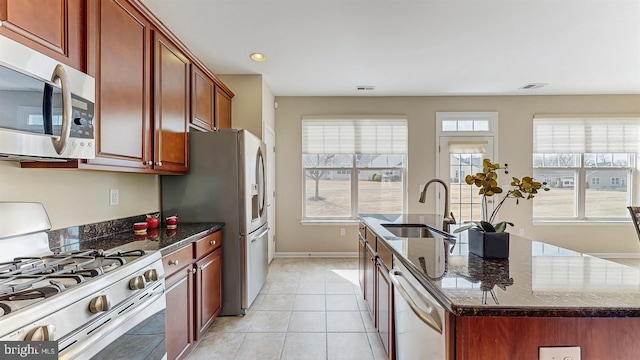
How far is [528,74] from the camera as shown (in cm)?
371

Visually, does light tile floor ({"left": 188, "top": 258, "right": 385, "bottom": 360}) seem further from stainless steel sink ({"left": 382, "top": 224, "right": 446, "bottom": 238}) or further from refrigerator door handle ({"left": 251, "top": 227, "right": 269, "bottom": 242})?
stainless steel sink ({"left": 382, "top": 224, "right": 446, "bottom": 238})

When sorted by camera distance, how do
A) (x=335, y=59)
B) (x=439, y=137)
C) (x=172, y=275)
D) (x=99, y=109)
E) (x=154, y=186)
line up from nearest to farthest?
(x=99, y=109) → (x=172, y=275) → (x=154, y=186) → (x=335, y=59) → (x=439, y=137)

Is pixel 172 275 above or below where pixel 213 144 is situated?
below

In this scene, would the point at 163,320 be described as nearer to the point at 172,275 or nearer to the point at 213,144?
the point at 172,275

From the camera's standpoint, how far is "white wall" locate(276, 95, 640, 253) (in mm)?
4594

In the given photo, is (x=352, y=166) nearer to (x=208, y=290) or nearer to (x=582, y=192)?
(x=208, y=290)

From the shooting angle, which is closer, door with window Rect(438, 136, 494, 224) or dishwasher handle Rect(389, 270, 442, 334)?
dishwasher handle Rect(389, 270, 442, 334)

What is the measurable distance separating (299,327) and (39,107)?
2.23 m

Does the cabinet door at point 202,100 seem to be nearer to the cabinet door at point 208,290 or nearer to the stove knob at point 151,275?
the cabinet door at point 208,290

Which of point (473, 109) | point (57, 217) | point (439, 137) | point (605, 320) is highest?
point (473, 109)

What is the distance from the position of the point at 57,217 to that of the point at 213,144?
1220 mm

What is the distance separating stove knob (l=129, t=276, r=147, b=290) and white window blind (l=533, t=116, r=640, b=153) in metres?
5.45

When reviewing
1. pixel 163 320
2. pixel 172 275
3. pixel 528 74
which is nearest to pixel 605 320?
pixel 163 320

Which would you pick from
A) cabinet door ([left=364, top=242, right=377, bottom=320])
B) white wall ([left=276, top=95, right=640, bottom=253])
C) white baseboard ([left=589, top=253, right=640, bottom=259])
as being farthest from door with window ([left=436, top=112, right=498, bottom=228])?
cabinet door ([left=364, top=242, right=377, bottom=320])
